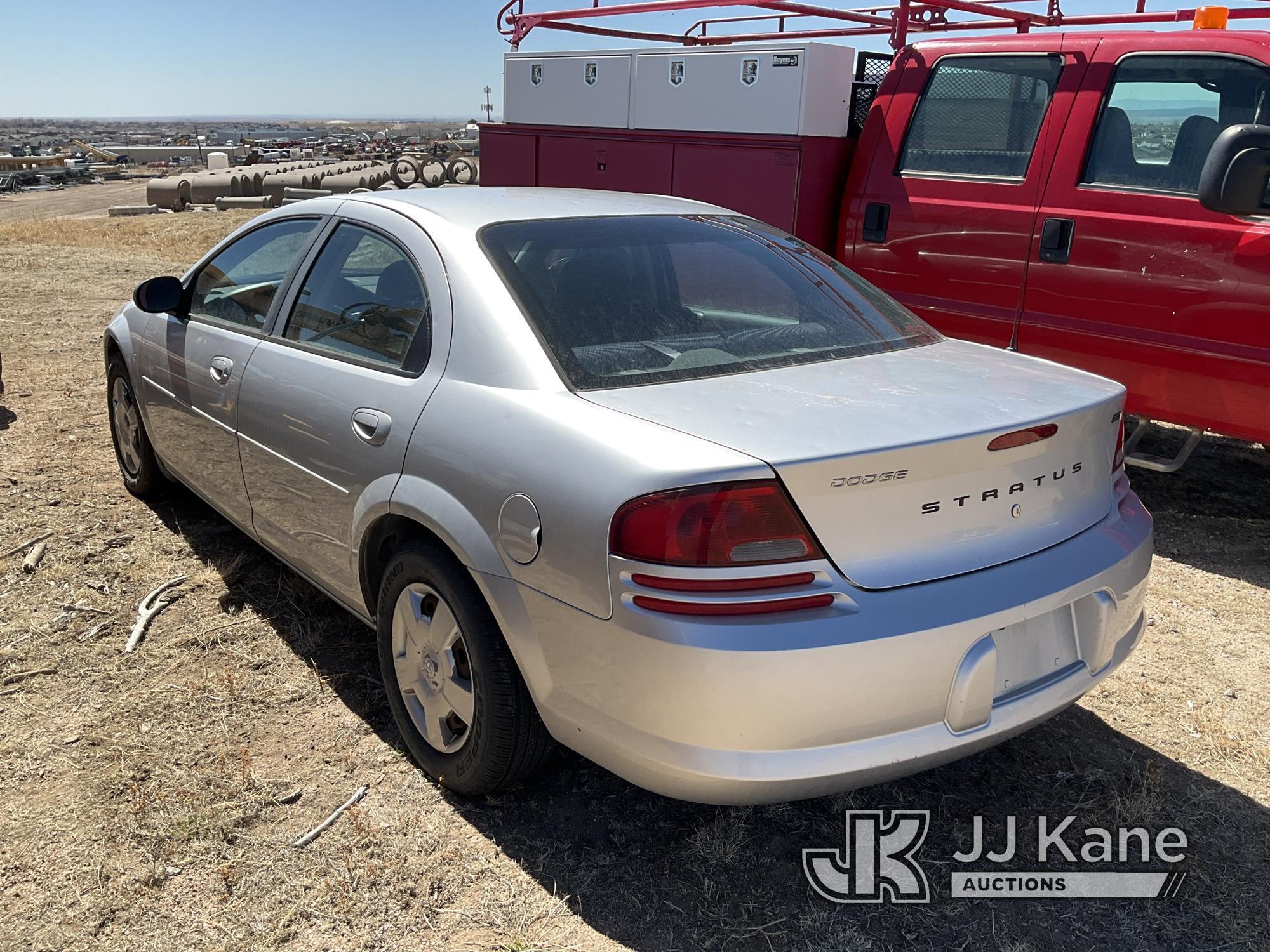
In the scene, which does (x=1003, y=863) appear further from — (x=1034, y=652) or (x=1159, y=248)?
(x=1159, y=248)

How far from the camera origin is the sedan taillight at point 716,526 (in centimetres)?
221

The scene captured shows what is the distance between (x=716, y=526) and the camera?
2.22 m

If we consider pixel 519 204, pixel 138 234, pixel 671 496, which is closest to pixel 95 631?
pixel 519 204

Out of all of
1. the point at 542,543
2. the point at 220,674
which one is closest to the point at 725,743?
the point at 542,543

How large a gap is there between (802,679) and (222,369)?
102 inches

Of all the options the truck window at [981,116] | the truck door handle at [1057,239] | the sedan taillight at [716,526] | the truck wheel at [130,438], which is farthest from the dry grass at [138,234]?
the sedan taillight at [716,526]

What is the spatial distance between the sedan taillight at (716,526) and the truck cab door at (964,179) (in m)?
3.55

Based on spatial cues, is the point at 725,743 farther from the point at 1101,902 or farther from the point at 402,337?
the point at 402,337

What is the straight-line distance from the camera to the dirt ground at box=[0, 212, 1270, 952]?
2555mm

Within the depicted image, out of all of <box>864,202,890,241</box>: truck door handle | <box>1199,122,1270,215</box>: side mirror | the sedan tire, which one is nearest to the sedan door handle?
the sedan tire

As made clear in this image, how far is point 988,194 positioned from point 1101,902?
3.66m

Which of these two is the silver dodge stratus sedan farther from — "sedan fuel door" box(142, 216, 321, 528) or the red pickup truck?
the red pickup truck

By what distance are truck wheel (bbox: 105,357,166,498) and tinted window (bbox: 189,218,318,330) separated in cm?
82

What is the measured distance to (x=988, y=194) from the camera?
17.6 feet
